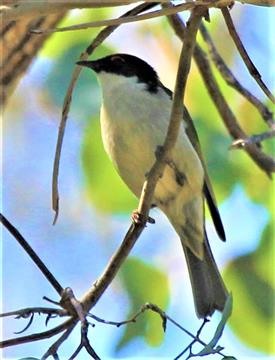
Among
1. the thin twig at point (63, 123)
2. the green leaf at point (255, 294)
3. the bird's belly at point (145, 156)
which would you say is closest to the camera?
the thin twig at point (63, 123)

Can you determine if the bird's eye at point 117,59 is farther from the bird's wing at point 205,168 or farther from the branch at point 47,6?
the branch at point 47,6

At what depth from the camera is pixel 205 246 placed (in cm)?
297

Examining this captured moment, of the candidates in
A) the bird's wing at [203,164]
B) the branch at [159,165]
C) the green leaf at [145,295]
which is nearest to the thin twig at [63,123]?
the branch at [159,165]

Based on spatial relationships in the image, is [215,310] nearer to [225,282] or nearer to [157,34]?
[225,282]

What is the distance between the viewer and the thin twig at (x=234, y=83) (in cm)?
252

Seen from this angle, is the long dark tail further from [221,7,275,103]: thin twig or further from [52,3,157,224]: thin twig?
[221,7,275,103]: thin twig

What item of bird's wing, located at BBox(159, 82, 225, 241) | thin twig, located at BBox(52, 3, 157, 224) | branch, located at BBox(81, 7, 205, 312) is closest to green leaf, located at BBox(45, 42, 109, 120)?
bird's wing, located at BBox(159, 82, 225, 241)

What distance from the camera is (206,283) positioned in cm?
279

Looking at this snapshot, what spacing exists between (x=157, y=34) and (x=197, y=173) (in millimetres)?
713

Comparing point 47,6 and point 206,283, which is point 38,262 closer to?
point 47,6

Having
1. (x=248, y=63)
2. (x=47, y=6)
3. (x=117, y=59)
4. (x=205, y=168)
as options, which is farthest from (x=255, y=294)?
(x=47, y=6)

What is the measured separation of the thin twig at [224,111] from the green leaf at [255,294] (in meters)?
0.18

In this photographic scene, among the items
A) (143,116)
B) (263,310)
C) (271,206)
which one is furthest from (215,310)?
(143,116)

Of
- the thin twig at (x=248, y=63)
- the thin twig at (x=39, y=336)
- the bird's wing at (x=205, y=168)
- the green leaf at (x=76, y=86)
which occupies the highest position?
the green leaf at (x=76, y=86)
